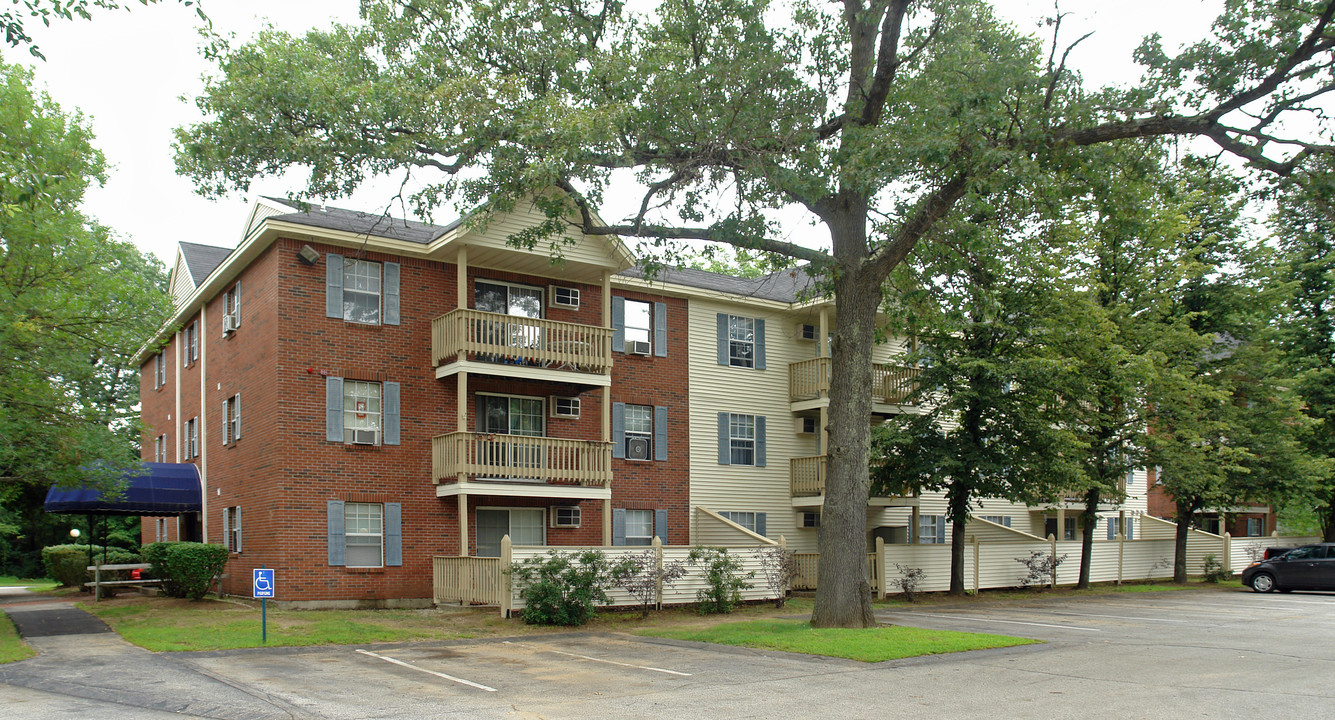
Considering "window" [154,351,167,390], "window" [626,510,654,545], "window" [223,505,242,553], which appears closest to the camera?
"window" [223,505,242,553]

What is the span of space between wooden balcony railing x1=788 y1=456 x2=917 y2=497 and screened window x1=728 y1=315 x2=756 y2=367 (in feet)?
9.98

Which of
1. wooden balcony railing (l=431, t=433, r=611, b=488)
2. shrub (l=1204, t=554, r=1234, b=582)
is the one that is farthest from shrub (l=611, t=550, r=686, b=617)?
shrub (l=1204, t=554, r=1234, b=582)

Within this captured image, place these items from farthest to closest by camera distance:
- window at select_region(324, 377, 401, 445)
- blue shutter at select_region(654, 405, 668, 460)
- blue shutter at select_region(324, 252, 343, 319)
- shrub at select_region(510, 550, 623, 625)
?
blue shutter at select_region(654, 405, 668, 460)
blue shutter at select_region(324, 252, 343, 319)
window at select_region(324, 377, 401, 445)
shrub at select_region(510, 550, 623, 625)

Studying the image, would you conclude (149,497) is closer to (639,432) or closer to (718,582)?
(639,432)

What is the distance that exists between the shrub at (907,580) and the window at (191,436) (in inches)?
723

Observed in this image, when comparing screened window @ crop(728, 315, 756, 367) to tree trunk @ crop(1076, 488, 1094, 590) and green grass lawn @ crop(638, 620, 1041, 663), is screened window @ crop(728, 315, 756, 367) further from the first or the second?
green grass lawn @ crop(638, 620, 1041, 663)

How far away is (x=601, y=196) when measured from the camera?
17.4 metres

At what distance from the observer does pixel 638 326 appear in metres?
26.3

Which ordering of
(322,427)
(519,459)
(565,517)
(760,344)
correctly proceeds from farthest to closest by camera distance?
(760,344) → (565,517) → (519,459) → (322,427)

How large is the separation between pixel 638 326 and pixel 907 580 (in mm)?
9320

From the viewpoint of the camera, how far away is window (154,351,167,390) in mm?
29984

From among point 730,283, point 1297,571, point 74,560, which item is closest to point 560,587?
point 730,283

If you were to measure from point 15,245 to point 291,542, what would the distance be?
24.1 feet

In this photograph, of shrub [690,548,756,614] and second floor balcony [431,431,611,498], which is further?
second floor balcony [431,431,611,498]
